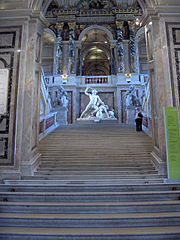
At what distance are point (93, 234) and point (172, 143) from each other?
7.91 ft

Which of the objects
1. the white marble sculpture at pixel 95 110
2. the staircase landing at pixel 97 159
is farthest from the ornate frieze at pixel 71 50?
the staircase landing at pixel 97 159

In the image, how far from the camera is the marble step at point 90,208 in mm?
2742

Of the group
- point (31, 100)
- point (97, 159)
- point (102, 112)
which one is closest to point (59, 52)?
point (102, 112)

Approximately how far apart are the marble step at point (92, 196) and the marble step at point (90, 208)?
199 mm

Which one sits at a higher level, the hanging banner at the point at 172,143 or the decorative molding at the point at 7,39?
the decorative molding at the point at 7,39

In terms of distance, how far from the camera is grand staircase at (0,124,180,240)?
234 centimetres

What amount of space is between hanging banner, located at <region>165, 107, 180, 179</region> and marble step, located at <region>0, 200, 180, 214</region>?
843mm

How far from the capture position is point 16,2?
4.56m

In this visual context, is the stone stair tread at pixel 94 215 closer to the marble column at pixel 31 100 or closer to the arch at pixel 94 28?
the marble column at pixel 31 100

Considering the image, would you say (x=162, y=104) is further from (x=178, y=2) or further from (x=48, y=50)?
(x=48, y=50)

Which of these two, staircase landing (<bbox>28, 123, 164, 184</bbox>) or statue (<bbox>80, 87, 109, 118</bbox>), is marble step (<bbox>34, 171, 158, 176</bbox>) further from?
statue (<bbox>80, 87, 109, 118</bbox>)

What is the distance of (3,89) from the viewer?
4.14m

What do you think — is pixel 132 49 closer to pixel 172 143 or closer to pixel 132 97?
pixel 132 97

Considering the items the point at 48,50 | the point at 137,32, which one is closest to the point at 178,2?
the point at 137,32
